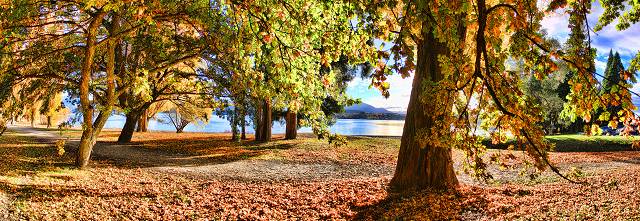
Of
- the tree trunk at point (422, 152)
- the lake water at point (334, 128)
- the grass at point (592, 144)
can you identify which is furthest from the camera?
the lake water at point (334, 128)

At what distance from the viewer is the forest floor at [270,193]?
7.39 meters

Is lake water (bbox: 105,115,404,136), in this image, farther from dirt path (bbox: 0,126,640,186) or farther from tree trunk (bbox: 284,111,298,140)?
dirt path (bbox: 0,126,640,186)

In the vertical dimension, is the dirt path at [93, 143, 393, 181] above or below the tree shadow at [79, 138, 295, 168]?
below

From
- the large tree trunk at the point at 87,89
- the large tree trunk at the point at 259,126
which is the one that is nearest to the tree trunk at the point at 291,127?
the large tree trunk at the point at 259,126

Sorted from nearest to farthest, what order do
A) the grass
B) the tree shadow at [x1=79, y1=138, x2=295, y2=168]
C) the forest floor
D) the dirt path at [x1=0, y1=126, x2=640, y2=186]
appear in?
the forest floor → the dirt path at [x1=0, y1=126, x2=640, y2=186] → the tree shadow at [x1=79, y1=138, x2=295, y2=168] → the grass

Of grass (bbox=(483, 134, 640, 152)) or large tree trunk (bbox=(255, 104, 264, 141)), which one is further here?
large tree trunk (bbox=(255, 104, 264, 141))

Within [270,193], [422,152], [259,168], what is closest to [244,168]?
[259,168]

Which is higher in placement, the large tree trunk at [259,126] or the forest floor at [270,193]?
the large tree trunk at [259,126]

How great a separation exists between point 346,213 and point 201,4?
5.20 meters

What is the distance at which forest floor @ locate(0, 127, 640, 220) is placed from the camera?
7.39 m

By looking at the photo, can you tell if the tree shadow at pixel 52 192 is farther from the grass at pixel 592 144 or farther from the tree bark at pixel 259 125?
the grass at pixel 592 144

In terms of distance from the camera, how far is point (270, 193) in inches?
386

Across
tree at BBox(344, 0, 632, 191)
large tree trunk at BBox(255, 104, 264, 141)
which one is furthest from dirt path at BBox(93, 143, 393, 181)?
tree at BBox(344, 0, 632, 191)

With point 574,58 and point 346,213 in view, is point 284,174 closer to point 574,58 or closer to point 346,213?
point 346,213
